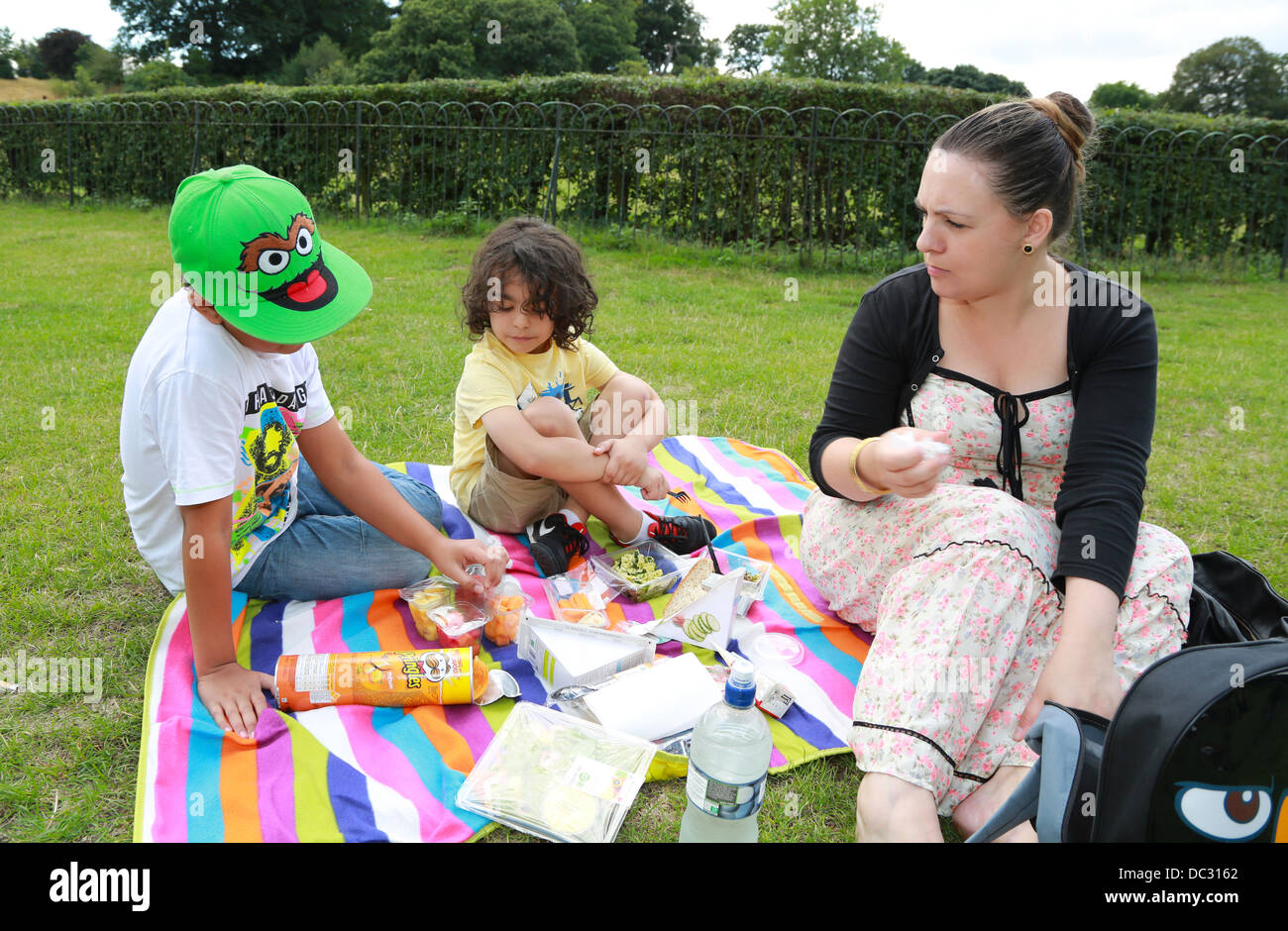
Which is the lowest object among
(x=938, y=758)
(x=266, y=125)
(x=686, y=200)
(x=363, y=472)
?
(x=938, y=758)

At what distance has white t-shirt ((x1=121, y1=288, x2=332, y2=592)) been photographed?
2.12 metres

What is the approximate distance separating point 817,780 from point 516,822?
29.9 inches

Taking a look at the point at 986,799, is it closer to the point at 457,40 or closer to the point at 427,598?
the point at 427,598

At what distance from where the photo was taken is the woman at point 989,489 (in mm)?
1987

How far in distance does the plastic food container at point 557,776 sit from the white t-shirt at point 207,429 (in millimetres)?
955

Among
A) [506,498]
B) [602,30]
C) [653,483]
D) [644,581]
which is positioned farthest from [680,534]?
[602,30]

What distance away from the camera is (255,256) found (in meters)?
2.10

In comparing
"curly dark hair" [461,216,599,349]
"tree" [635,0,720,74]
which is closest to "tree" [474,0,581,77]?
"curly dark hair" [461,216,599,349]

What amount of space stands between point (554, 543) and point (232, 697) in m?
1.19

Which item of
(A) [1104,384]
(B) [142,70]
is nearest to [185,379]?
(A) [1104,384]

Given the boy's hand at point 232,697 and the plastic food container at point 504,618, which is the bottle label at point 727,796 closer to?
the plastic food container at point 504,618

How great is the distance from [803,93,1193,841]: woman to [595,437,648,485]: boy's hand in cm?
73

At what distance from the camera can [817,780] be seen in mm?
2199
